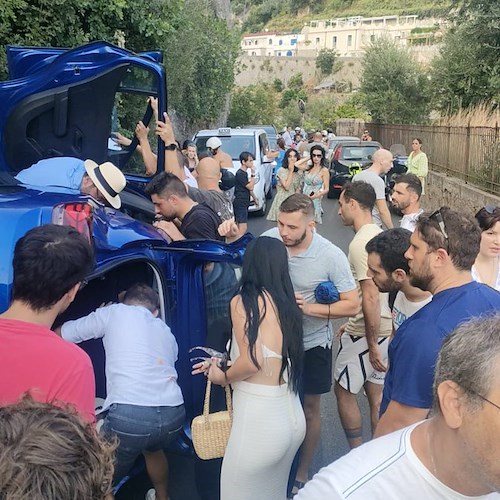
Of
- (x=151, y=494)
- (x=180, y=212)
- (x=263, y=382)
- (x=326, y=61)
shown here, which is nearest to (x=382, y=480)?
(x=263, y=382)

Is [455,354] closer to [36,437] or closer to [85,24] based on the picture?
[36,437]

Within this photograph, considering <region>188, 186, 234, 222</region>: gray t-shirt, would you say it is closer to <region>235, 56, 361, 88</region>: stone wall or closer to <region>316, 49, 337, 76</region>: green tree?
Answer: <region>235, 56, 361, 88</region>: stone wall

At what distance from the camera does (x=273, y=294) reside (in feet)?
9.35

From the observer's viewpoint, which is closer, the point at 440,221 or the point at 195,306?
the point at 440,221

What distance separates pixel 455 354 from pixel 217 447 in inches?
71.5

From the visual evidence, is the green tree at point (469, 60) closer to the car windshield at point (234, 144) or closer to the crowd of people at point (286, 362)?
the car windshield at point (234, 144)

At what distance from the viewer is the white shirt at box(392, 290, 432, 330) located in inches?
130

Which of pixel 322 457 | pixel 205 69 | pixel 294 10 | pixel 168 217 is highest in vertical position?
pixel 294 10

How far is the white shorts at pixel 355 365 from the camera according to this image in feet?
12.9

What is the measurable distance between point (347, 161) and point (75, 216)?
561 inches

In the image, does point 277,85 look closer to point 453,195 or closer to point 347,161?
point 347,161

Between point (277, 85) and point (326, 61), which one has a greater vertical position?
point (326, 61)

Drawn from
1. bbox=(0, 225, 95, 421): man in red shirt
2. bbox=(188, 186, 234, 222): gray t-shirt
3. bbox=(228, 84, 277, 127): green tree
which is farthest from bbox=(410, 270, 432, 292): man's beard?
bbox=(228, 84, 277, 127): green tree

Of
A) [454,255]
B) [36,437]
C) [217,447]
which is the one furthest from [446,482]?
[217,447]
